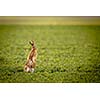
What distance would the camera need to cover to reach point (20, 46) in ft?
6.10

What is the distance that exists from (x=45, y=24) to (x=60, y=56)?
30 cm

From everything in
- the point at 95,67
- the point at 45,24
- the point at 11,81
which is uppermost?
the point at 45,24

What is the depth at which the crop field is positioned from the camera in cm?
182

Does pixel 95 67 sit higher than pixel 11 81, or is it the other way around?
pixel 95 67

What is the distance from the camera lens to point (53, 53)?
72.6 inches

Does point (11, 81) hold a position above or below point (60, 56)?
below

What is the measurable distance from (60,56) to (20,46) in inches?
13.4

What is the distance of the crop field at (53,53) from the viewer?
182 cm
